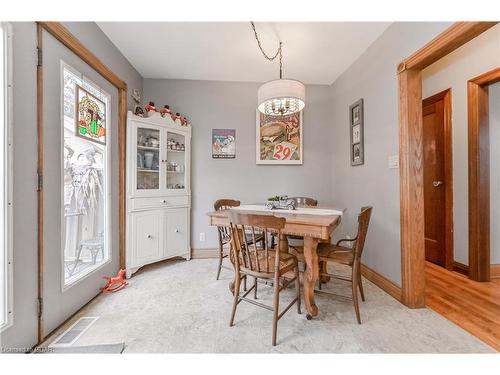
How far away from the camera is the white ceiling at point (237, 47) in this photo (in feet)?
6.88

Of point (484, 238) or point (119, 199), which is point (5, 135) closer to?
point (119, 199)

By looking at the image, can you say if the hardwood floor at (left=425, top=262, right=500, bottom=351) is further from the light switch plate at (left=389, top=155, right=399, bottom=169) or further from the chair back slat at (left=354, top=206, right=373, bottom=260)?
the light switch plate at (left=389, top=155, right=399, bottom=169)

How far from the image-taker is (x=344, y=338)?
1481mm

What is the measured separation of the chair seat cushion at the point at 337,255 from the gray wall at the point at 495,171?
197cm

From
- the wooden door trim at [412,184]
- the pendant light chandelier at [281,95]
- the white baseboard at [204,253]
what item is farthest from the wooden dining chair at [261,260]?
the white baseboard at [204,253]

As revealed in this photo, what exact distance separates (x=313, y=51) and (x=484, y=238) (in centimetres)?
277

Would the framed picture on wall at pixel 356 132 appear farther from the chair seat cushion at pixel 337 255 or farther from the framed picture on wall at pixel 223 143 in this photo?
the framed picture on wall at pixel 223 143

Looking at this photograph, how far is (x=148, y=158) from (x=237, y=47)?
168 cm

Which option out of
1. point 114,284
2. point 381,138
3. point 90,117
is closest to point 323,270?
point 381,138

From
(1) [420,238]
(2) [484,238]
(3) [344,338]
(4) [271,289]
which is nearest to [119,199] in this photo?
(4) [271,289]

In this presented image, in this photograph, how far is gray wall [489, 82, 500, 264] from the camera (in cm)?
242

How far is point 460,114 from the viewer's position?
254cm

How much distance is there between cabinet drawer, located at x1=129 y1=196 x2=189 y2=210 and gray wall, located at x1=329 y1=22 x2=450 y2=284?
226cm

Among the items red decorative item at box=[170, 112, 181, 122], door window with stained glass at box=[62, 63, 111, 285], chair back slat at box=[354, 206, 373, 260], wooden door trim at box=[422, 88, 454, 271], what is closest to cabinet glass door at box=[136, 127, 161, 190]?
red decorative item at box=[170, 112, 181, 122]
